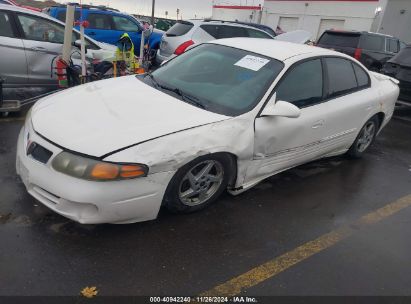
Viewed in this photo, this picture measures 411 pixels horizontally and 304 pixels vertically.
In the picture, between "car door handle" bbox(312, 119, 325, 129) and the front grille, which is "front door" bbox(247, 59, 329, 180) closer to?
"car door handle" bbox(312, 119, 325, 129)

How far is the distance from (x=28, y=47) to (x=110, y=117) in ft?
12.2

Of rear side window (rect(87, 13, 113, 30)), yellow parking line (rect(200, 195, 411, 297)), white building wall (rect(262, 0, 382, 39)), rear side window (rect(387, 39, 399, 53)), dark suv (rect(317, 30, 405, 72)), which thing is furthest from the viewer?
white building wall (rect(262, 0, 382, 39))

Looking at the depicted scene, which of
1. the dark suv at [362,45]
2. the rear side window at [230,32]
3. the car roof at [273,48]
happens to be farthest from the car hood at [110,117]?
the dark suv at [362,45]

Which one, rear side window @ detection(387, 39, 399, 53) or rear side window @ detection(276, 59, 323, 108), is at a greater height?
rear side window @ detection(276, 59, 323, 108)

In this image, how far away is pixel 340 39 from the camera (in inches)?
448

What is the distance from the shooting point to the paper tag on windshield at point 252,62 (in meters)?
3.55

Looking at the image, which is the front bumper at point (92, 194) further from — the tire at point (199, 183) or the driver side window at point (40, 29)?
the driver side window at point (40, 29)

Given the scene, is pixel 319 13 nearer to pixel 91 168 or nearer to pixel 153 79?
pixel 153 79

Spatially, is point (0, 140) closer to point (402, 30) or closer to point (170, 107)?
point (170, 107)

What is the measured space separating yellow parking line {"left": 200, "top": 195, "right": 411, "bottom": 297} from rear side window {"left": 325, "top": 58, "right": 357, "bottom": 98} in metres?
1.35

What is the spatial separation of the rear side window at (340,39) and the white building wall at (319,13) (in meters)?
13.5

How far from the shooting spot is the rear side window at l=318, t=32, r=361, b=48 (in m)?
11.1

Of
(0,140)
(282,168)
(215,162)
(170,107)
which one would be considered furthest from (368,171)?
(0,140)

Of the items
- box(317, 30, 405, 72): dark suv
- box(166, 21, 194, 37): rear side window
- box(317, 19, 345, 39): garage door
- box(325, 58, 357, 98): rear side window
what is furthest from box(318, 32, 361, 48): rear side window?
box(317, 19, 345, 39): garage door
